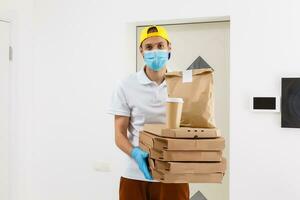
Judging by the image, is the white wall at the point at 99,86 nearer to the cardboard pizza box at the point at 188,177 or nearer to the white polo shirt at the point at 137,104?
the white polo shirt at the point at 137,104

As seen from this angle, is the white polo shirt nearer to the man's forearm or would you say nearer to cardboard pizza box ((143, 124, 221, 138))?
the man's forearm

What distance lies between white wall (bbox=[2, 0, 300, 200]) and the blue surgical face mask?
0.98 meters

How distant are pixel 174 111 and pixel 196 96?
13 cm

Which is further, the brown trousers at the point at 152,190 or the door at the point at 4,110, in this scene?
the door at the point at 4,110

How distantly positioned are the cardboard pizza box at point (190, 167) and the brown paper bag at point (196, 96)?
0.17 m

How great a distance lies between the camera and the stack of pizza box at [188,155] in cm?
157

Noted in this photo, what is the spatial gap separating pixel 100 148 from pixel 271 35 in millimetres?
1574

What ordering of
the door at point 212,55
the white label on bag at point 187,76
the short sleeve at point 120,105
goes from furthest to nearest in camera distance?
1. the door at point 212,55
2. the short sleeve at point 120,105
3. the white label on bag at point 187,76

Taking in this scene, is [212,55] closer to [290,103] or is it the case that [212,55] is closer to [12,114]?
[290,103]

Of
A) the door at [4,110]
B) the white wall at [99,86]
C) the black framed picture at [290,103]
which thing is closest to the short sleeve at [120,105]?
the white wall at [99,86]

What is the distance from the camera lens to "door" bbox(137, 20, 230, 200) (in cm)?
299

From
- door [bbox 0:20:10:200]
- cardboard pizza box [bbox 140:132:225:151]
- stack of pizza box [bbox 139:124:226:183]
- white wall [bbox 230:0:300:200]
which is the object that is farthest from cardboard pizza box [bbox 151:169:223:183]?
door [bbox 0:20:10:200]

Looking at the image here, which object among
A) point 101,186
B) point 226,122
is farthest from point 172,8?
point 101,186

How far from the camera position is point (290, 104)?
103 inches
